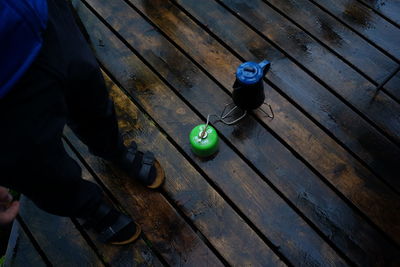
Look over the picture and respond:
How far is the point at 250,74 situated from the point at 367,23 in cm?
107

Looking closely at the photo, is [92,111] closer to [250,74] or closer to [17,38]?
[17,38]

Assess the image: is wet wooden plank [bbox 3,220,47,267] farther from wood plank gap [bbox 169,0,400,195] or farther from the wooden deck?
wood plank gap [bbox 169,0,400,195]

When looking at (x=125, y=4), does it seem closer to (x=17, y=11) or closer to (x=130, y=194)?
(x=130, y=194)

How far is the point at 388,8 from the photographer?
216 centimetres

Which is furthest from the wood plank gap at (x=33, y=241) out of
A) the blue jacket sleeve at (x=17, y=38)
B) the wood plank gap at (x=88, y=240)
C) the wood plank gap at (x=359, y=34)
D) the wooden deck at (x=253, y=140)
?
the wood plank gap at (x=359, y=34)

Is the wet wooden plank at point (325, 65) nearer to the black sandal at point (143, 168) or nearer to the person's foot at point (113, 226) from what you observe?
the black sandal at point (143, 168)

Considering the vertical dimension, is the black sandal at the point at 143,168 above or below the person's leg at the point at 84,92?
below

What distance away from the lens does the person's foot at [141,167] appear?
167cm

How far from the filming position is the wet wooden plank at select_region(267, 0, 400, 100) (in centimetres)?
198

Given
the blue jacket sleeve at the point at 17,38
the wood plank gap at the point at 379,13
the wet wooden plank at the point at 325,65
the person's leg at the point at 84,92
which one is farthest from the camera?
the wood plank gap at the point at 379,13

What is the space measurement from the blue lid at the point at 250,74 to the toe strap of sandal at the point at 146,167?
0.65 meters

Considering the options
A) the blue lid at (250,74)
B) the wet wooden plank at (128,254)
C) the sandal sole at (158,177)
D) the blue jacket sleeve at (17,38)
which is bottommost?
the wet wooden plank at (128,254)

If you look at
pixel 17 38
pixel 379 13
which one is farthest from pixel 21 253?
pixel 379 13

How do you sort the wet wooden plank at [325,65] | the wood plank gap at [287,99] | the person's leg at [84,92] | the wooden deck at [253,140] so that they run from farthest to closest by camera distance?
the wet wooden plank at [325,65] → the wood plank gap at [287,99] → the wooden deck at [253,140] → the person's leg at [84,92]
